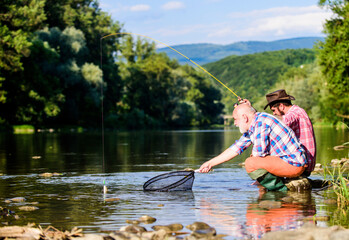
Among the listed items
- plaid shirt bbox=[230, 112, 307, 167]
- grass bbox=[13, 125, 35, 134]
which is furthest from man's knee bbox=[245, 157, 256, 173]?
grass bbox=[13, 125, 35, 134]

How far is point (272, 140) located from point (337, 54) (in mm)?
27745

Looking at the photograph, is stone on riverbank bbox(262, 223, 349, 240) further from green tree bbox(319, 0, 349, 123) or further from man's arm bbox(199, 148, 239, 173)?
green tree bbox(319, 0, 349, 123)

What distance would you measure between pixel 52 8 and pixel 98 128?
15.3 m

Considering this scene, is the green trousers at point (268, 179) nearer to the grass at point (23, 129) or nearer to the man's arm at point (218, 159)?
the man's arm at point (218, 159)

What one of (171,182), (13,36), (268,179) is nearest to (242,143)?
(268,179)

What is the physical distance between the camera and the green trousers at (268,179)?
9.51 meters

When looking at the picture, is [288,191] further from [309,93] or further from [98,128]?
[309,93]

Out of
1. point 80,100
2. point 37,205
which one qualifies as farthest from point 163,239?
point 80,100

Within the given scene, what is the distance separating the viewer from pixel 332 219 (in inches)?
292

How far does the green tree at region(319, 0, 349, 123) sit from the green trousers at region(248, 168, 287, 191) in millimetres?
26741

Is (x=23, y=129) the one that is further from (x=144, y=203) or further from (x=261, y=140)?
(x=261, y=140)

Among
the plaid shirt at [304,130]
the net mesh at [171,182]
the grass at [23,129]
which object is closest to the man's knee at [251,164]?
the plaid shirt at [304,130]

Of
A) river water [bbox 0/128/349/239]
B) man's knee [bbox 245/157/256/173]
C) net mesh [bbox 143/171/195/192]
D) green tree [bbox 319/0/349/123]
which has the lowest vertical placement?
river water [bbox 0/128/349/239]

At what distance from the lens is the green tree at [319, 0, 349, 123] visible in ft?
115
